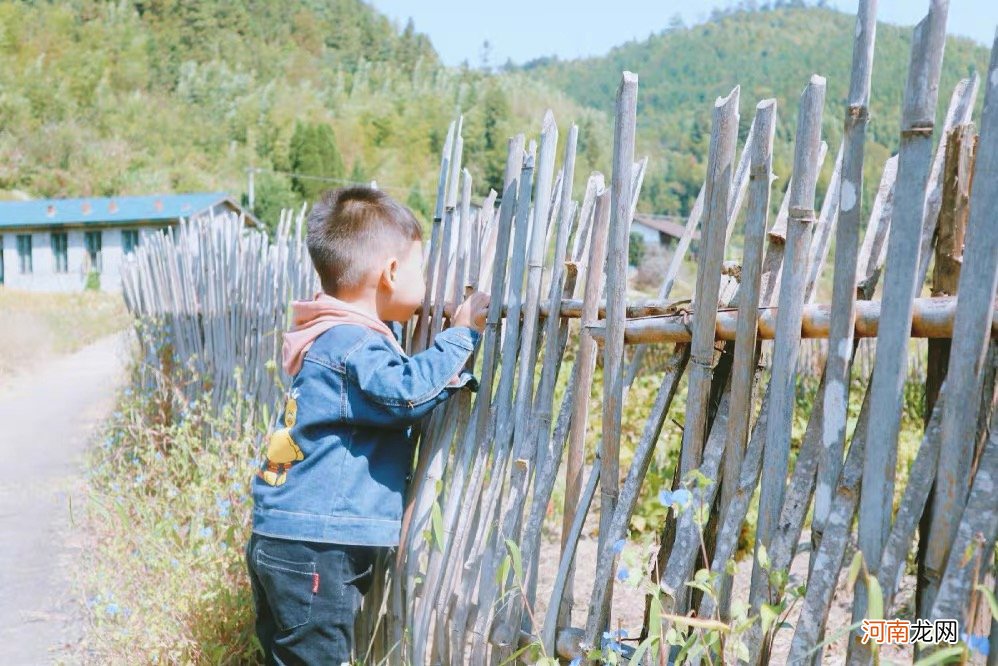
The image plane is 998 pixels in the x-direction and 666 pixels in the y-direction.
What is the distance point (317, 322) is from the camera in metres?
2.31

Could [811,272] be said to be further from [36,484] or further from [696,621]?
[36,484]

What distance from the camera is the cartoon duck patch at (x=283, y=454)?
7.52ft

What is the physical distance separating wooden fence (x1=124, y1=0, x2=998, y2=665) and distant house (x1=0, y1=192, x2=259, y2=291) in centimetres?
3041

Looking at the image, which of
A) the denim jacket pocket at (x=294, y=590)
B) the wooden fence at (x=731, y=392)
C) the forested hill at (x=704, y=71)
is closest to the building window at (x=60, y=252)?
the wooden fence at (x=731, y=392)

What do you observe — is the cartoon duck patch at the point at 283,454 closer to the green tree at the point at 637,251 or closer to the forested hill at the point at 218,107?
the forested hill at the point at 218,107

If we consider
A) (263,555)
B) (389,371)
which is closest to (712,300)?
(389,371)

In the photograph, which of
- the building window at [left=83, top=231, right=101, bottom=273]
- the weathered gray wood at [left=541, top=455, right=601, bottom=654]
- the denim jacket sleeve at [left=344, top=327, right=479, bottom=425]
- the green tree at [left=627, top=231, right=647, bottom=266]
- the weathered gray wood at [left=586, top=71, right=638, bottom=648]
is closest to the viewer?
the weathered gray wood at [left=586, top=71, right=638, bottom=648]

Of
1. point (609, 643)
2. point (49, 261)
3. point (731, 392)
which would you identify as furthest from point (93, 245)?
point (731, 392)

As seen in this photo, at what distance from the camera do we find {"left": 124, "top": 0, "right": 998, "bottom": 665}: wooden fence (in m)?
1.34

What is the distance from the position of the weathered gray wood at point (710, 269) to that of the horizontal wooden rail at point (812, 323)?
0.04 meters

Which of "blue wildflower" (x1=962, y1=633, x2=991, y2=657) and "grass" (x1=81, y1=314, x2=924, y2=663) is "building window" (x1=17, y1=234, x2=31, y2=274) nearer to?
"grass" (x1=81, y1=314, x2=924, y2=663)

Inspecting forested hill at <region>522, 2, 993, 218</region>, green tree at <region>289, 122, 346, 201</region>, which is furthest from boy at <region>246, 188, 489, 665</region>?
forested hill at <region>522, 2, 993, 218</region>

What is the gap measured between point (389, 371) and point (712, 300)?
867 millimetres

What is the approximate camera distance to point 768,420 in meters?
1.60
